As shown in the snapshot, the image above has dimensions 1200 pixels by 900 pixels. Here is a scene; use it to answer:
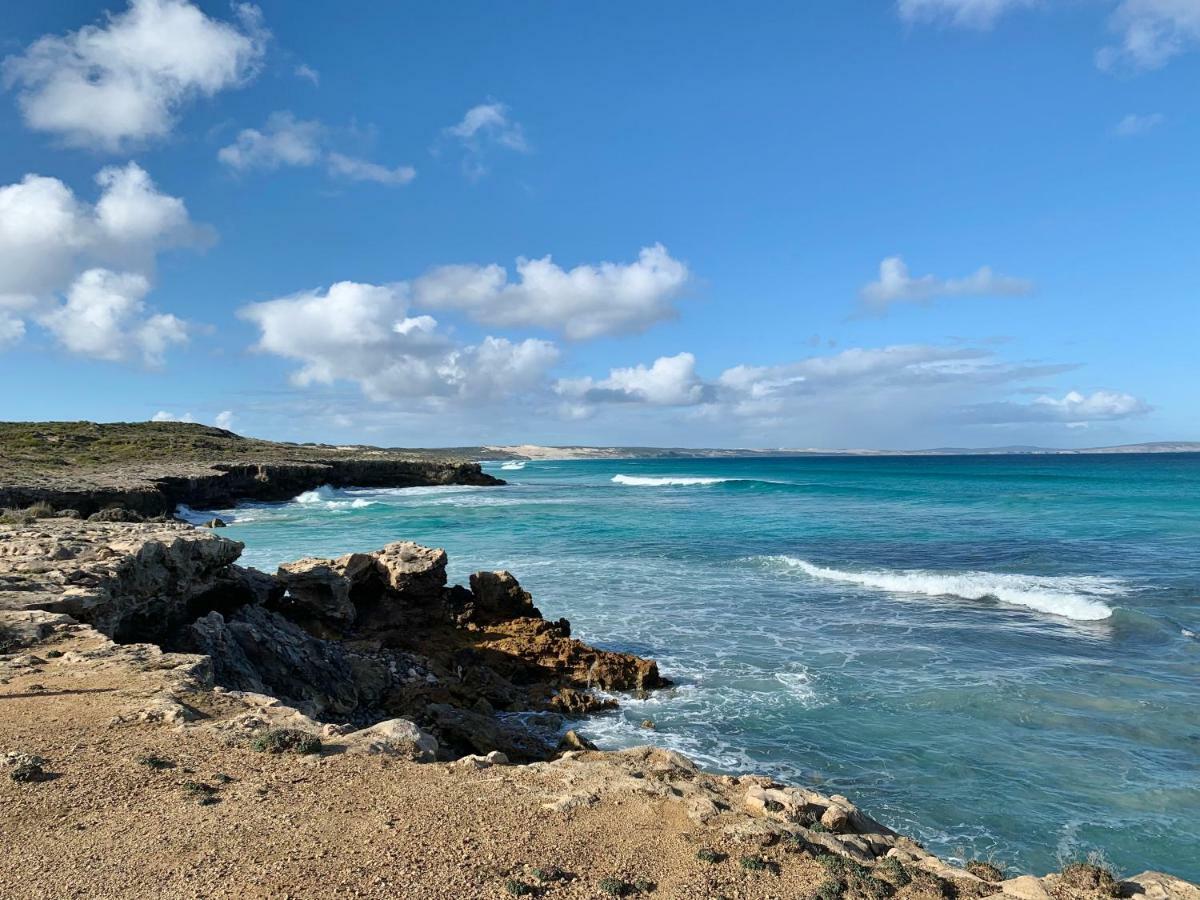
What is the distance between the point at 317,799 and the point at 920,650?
45.7ft

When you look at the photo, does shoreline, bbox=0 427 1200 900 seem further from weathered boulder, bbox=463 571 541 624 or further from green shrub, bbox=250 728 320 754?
green shrub, bbox=250 728 320 754

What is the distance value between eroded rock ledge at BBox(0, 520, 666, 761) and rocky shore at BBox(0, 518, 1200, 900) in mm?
66

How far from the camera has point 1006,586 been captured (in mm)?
22312

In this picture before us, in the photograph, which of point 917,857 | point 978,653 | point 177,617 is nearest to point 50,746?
point 177,617

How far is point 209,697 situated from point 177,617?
4.51 m

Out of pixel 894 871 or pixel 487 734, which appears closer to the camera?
pixel 894 871

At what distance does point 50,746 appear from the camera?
6.94m

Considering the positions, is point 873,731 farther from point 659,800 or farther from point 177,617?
point 177,617

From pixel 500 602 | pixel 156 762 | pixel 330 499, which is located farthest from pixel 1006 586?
pixel 330 499

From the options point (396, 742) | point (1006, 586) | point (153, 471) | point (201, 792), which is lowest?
point (1006, 586)

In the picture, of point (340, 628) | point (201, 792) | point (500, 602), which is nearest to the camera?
point (201, 792)

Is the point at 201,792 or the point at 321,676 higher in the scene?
the point at 201,792

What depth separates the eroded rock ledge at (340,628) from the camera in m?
11.0

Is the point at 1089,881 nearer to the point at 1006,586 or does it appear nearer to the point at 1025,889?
the point at 1025,889
